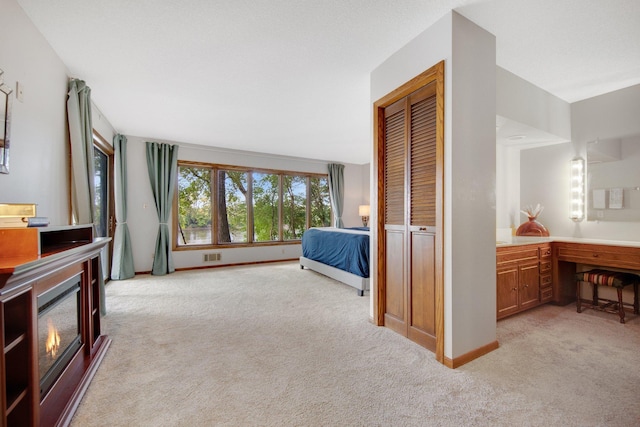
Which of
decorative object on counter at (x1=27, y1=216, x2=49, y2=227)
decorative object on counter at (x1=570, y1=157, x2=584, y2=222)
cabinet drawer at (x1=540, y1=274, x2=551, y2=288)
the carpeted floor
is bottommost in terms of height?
the carpeted floor

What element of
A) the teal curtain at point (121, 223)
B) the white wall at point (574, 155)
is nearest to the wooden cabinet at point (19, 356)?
the teal curtain at point (121, 223)

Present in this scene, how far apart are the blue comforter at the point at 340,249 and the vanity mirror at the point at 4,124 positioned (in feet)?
11.0

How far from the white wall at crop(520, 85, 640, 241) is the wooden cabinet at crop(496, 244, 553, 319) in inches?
24.5

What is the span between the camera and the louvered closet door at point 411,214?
7.22 ft

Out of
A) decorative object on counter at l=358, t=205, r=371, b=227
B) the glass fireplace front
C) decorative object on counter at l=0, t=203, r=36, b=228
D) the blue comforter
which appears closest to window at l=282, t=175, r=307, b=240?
the blue comforter

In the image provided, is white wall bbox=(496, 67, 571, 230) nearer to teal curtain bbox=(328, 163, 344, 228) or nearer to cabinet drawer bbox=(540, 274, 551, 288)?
cabinet drawer bbox=(540, 274, 551, 288)

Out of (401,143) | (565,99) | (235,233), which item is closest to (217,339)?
(401,143)

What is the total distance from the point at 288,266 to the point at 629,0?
5.43 meters

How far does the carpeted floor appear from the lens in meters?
1.52

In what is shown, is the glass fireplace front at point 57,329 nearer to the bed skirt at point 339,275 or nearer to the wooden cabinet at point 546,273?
the bed skirt at point 339,275

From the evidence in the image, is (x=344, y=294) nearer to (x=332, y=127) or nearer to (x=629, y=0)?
(x=332, y=127)

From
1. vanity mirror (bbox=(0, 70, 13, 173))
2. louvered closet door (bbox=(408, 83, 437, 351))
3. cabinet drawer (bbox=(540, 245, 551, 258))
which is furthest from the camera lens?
cabinet drawer (bbox=(540, 245, 551, 258))

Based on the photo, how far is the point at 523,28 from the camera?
2.09 meters

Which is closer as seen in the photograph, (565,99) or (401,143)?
(401,143)
